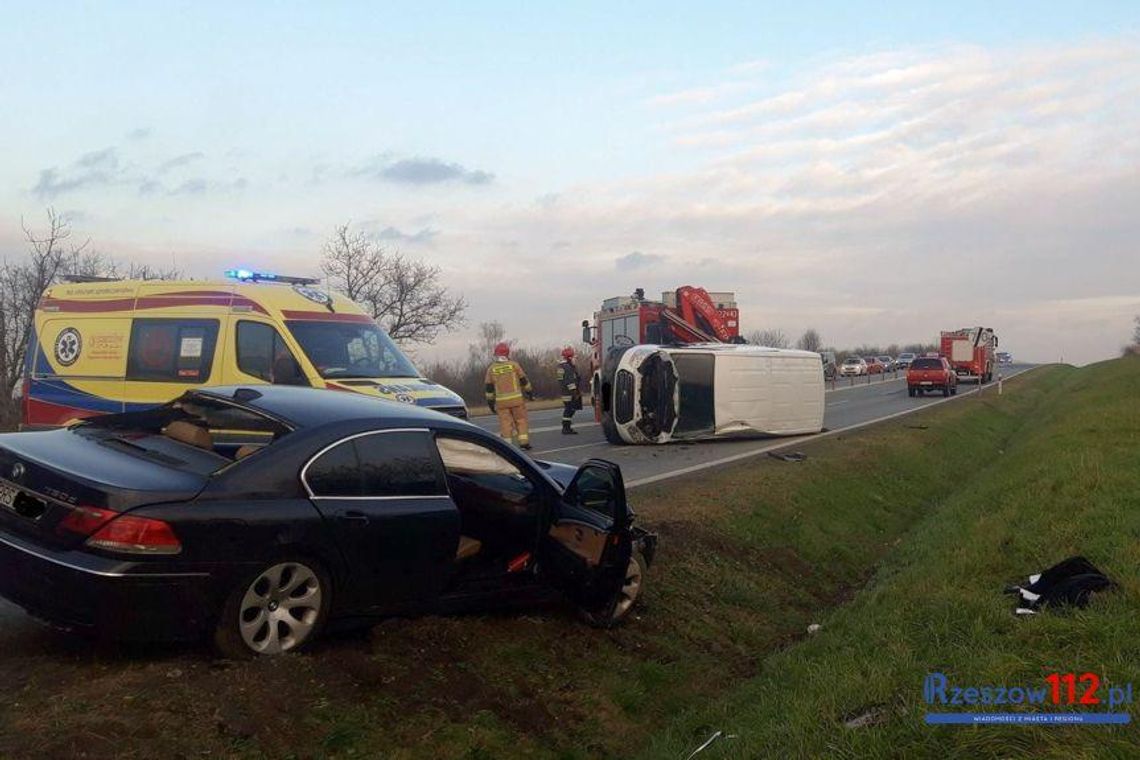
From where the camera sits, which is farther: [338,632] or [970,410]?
[970,410]

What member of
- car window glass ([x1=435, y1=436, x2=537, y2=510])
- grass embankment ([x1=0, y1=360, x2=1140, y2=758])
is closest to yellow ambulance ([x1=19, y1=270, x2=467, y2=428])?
grass embankment ([x1=0, y1=360, x2=1140, y2=758])

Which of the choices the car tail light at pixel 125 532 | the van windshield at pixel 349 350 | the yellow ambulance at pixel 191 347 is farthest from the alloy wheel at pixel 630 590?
the van windshield at pixel 349 350

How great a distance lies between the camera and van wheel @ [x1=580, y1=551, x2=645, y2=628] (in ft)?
19.7

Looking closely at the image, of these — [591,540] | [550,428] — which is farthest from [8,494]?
[550,428]

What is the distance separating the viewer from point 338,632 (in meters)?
4.86

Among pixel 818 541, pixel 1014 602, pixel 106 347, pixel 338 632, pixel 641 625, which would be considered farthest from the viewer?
pixel 818 541

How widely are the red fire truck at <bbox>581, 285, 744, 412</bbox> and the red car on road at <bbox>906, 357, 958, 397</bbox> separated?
16.9m

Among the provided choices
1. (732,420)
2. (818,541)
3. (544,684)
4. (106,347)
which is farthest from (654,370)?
(544,684)

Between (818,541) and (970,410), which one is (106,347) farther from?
(970,410)

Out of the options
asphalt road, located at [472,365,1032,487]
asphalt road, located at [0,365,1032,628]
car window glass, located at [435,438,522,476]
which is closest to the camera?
car window glass, located at [435,438,522,476]

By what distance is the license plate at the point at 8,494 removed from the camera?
4.42 m

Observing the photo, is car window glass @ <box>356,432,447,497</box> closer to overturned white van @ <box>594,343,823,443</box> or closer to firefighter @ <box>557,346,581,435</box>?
overturned white van @ <box>594,343,823,443</box>

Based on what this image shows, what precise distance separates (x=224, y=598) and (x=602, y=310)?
75.2 feet

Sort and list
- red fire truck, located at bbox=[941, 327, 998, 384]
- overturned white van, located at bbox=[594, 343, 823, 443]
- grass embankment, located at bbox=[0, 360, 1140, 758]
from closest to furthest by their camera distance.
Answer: grass embankment, located at bbox=[0, 360, 1140, 758], overturned white van, located at bbox=[594, 343, 823, 443], red fire truck, located at bbox=[941, 327, 998, 384]
